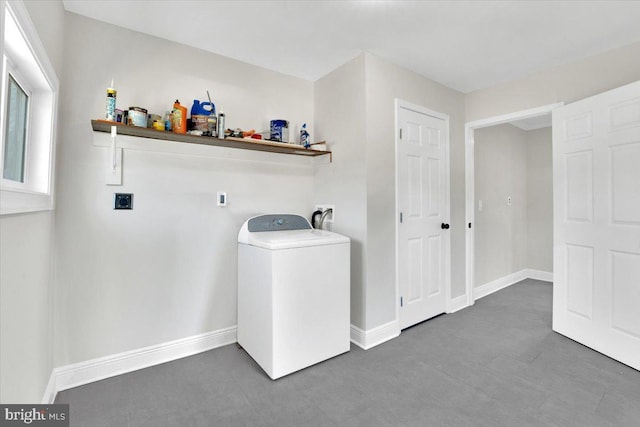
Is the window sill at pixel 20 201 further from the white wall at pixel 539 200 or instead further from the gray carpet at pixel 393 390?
the white wall at pixel 539 200

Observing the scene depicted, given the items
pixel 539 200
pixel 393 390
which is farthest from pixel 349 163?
pixel 539 200

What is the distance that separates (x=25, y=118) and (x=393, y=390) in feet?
8.63

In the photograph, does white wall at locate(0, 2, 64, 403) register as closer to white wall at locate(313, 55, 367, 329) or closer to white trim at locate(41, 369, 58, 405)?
white trim at locate(41, 369, 58, 405)

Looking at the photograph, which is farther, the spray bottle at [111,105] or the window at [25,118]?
the spray bottle at [111,105]

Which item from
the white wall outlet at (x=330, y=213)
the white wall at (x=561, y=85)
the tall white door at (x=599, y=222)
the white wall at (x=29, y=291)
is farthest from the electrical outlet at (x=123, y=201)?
the tall white door at (x=599, y=222)

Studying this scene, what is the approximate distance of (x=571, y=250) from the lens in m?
2.49

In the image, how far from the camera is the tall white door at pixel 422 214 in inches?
105

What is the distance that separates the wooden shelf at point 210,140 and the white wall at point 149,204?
10 centimetres

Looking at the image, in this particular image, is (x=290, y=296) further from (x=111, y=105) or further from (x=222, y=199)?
(x=111, y=105)

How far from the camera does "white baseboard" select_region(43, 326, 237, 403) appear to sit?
5.95 feet

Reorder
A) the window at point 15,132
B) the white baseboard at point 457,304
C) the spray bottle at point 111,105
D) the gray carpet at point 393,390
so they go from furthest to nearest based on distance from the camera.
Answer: the white baseboard at point 457,304 → the spray bottle at point 111,105 → the gray carpet at point 393,390 → the window at point 15,132

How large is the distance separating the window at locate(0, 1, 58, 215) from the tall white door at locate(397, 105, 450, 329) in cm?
240

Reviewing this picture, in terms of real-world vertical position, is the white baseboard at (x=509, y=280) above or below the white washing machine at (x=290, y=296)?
below

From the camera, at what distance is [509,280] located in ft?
13.7
